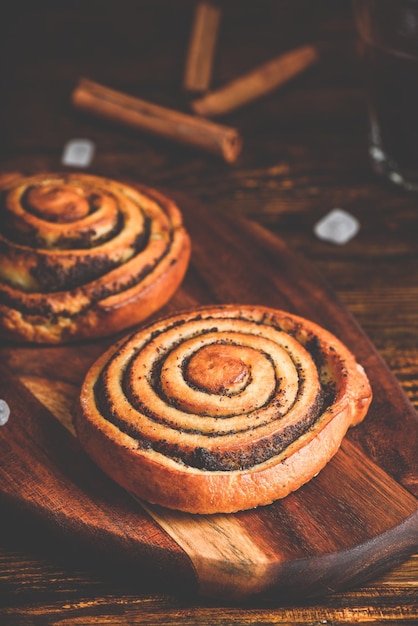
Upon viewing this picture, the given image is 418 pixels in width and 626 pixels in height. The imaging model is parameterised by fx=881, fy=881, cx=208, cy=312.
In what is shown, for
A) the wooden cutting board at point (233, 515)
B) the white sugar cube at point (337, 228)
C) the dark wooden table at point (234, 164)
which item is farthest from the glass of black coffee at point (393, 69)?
the wooden cutting board at point (233, 515)

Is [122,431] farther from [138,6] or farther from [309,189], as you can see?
[138,6]

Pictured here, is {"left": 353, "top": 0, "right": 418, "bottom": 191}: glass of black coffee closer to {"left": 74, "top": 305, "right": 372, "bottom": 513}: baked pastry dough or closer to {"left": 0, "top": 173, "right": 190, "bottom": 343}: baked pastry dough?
{"left": 0, "top": 173, "right": 190, "bottom": 343}: baked pastry dough

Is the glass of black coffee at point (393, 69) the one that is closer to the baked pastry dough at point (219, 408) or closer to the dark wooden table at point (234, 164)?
the dark wooden table at point (234, 164)

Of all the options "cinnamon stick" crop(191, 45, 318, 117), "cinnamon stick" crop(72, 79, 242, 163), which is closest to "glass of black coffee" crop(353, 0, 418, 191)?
"cinnamon stick" crop(72, 79, 242, 163)

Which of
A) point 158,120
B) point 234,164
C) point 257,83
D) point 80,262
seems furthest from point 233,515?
point 257,83

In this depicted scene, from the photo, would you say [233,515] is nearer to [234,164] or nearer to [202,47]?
[234,164]

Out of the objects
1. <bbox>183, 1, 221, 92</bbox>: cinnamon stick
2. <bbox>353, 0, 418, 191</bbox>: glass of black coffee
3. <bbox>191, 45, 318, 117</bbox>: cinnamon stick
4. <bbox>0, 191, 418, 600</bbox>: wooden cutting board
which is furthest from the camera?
<bbox>183, 1, 221, 92</bbox>: cinnamon stick
